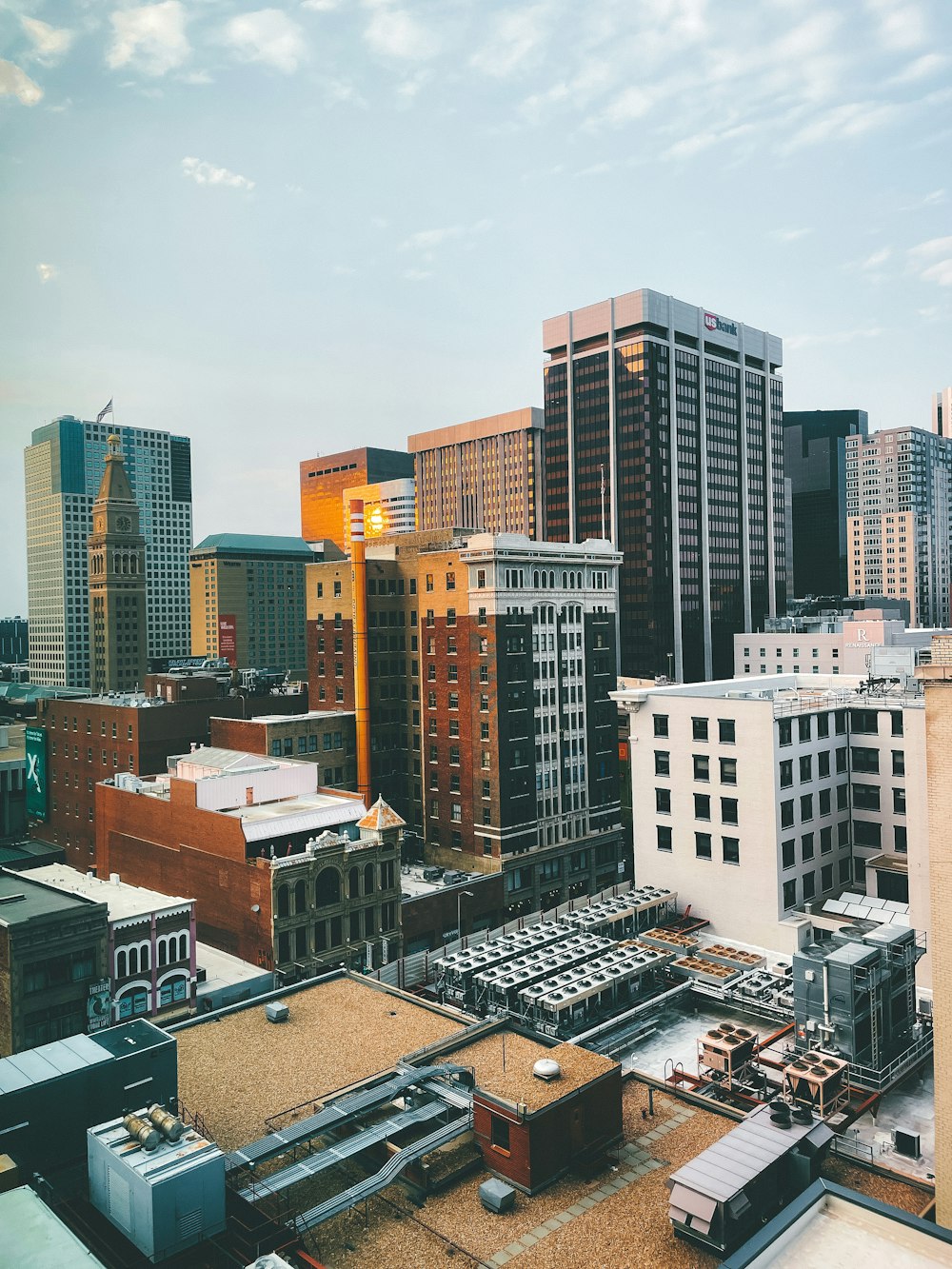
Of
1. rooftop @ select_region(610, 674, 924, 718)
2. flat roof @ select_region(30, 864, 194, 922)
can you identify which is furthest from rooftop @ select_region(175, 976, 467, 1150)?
rooftop @ select_region(610, 674, 924, 718)

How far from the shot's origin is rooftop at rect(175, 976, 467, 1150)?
40.3m

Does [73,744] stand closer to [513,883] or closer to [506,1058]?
[513,883]

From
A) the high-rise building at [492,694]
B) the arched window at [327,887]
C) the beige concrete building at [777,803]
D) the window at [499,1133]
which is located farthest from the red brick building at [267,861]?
the window at [499,1133]

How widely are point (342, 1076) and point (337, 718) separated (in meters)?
73.5

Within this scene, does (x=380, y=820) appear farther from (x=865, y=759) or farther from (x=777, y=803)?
(x=865, y=759)

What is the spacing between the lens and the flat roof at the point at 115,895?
62.9 metres

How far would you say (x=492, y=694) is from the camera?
107 meters

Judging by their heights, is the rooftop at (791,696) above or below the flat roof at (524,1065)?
above

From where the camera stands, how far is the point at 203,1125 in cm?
3853

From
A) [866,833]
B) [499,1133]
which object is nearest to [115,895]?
[499,1133]

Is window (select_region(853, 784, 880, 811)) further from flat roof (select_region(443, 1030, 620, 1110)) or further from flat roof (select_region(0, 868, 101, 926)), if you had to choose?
flat roof (select_region(0, 868, 101, 926))

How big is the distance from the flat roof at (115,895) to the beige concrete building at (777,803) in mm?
40842

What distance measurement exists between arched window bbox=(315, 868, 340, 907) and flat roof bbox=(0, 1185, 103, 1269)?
48807mm

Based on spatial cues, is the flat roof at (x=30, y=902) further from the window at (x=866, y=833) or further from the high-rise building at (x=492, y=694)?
the window at (x=866, y=833)
